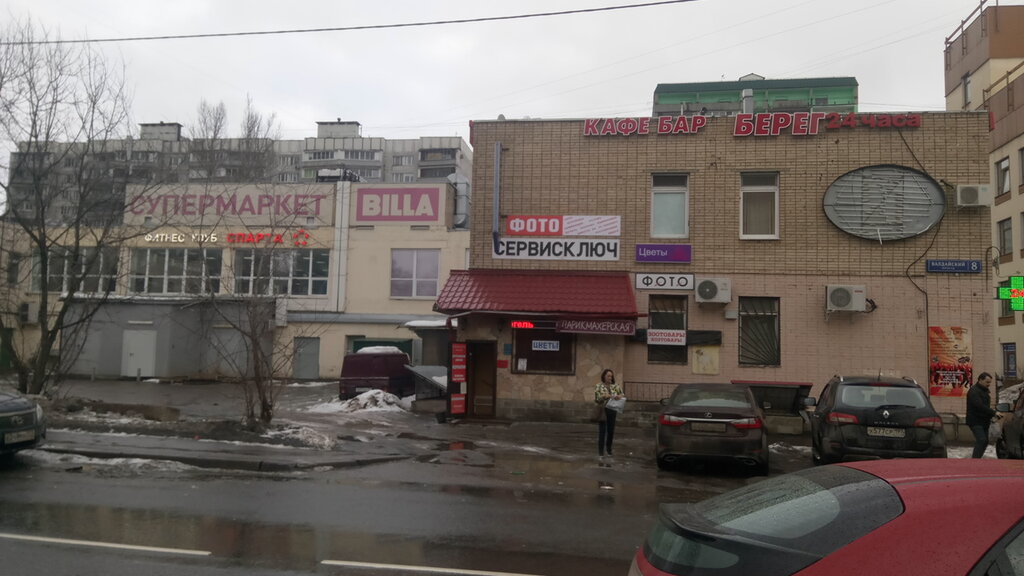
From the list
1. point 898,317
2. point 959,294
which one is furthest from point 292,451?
point 959,294

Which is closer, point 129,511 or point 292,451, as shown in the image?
point 129,511

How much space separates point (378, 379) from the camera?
72.8 feet

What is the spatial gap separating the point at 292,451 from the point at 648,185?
10672 mm

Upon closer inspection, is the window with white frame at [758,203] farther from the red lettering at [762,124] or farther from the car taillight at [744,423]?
the car taillight at [744,423]

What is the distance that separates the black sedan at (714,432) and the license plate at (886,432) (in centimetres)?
151

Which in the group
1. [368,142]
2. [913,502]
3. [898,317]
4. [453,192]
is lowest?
[913,502]

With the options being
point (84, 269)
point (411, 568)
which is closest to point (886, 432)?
point (411, 568)

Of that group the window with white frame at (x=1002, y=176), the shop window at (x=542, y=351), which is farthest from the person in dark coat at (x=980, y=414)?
the window with white frame at (x=1002, y=176)

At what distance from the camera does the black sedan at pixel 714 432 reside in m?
10.9

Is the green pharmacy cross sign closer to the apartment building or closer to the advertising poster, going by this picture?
the advertising poster

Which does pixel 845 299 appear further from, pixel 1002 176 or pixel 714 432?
pixel 1002 176

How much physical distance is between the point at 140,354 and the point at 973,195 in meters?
31.9

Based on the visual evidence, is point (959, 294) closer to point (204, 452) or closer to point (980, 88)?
point (204, 452)

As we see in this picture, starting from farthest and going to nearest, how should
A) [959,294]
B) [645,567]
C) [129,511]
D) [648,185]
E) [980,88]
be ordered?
[980,88], [648,185], [959,294], [129,511], [645,567]
